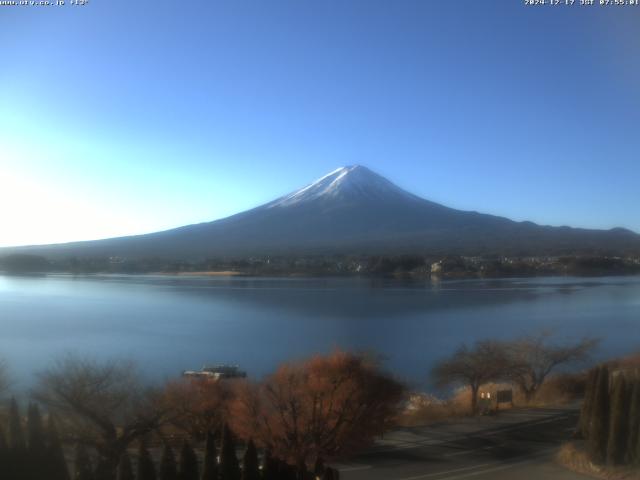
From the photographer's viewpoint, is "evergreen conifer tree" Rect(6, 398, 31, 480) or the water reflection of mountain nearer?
"evergreen conifer tree" Rect(6, 398, 31, 480)

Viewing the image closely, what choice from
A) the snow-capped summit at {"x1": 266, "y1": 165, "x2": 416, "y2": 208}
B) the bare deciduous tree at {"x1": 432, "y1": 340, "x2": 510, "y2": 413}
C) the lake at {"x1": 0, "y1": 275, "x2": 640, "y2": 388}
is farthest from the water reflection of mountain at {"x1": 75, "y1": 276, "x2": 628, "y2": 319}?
the snow-capped summit at {"x1": 266, "y1": 165, "x2": 416, "y2": 208}

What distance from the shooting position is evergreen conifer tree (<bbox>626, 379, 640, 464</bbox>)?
15.2 feet

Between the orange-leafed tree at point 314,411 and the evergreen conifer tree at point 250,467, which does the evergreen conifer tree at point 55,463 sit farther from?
the orange-leafed tree at point 314,411

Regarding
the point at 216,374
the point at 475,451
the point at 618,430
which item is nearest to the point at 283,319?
the point at 216,374

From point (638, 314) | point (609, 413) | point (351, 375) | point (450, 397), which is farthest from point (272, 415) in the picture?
point (638, 314)

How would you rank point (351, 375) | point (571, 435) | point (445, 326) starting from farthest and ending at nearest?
1. point (445, 326)
2. point (571, 435)
3. point (351, 375)

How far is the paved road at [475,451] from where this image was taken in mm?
4816

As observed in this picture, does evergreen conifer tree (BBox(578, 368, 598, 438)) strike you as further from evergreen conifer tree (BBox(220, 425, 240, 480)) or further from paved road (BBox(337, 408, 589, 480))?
evergreen conifer tree (BBox(220, 425, 240, 480))

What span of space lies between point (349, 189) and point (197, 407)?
45774mm

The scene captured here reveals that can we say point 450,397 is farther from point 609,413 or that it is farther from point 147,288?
point 147,288

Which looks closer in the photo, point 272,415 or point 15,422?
point 15,422

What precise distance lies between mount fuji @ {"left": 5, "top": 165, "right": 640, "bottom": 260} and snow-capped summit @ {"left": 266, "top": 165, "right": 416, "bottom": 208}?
79 mm

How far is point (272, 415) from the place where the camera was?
5078 millimetres

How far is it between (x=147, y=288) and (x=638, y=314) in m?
15.2
